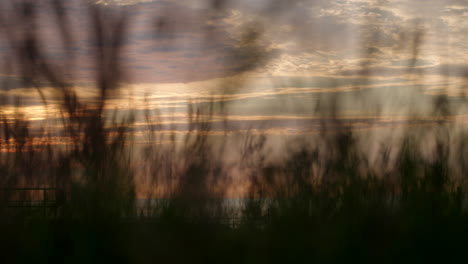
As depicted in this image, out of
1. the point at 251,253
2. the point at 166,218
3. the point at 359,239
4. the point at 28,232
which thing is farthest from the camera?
the point at 166,218

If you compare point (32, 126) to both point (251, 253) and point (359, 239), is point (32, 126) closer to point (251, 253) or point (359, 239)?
point (251, 253)

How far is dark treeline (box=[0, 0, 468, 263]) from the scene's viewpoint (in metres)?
1.53

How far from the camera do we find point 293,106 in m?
2.14

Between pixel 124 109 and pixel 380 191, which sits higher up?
pixel 124 109

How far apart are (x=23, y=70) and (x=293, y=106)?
46.4 inches

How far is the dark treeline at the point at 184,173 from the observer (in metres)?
1.53

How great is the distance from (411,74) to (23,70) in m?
1.73

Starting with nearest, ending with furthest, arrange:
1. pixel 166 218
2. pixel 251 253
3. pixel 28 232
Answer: pixel 251 253 → pixel 28 232 → pixel 166 218

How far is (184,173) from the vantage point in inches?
76.0

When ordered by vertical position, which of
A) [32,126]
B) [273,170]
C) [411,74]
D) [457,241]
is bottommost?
[457,241]

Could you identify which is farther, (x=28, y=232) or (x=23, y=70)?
(x=23, y=70)

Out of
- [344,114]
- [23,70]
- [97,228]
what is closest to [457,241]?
[344,114]

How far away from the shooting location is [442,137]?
2.19 meters

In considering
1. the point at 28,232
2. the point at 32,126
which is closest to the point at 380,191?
the point at 28,232
